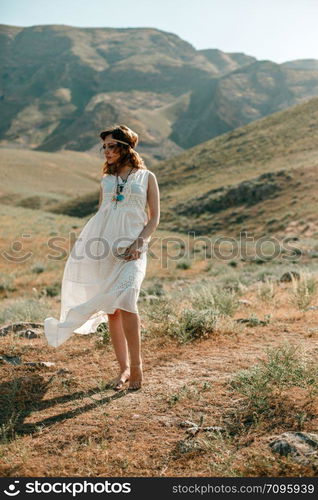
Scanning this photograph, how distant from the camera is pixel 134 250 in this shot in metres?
4.09

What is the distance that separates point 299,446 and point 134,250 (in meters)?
1.95

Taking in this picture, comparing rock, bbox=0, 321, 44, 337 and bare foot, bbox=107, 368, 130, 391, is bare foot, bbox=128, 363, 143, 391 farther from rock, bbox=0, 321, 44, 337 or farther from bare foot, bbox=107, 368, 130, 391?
rock, bbox=0, 321, 44, 337

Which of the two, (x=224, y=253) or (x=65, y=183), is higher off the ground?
(x=65, y=183)

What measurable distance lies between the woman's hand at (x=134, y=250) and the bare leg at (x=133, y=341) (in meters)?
0.45

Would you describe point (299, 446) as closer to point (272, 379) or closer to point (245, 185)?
point (272, 379)

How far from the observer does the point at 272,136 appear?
160 ft

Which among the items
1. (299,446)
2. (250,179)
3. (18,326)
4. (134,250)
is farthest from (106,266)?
(250,179)

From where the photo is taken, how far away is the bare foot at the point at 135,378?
407 cm

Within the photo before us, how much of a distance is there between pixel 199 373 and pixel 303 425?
3.87 ft

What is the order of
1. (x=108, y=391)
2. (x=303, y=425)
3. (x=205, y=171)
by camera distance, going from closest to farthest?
(x=303, y=425)
(x=108, y=391)
(x=205, y=171)

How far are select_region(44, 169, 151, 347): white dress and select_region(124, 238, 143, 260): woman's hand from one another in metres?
0.04

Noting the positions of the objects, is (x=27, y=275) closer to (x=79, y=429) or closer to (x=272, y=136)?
(x=79, y=429)

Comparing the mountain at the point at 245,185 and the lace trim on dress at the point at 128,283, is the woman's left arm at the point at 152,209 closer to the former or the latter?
the lace trim on dress at the point at 128,283
